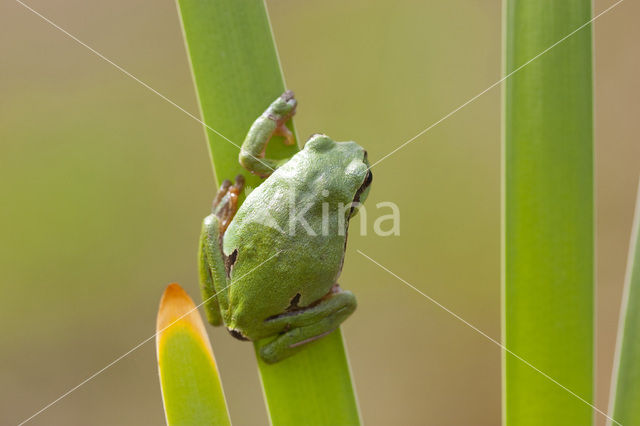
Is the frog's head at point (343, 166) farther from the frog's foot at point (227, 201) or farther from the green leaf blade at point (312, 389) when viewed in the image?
the green leaf blade at point (312, 389)

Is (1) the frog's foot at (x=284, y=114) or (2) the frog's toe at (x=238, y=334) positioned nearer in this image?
(1) the frog's foot at (x=284, y=114)

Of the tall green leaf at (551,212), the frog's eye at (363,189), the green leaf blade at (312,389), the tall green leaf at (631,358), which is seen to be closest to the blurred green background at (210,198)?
the frog's eye at (363,189)

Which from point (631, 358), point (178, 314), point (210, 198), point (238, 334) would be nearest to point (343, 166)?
point (238, 334)

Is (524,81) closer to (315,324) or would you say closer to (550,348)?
(550,348)

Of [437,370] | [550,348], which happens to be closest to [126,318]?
[437,370]

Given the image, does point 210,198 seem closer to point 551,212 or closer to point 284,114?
point 284,114

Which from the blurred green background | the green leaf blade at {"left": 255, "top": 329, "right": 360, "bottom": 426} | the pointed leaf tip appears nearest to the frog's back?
the green leaf blade at {"left": 255, "top": 329, "right": 360, "bottom": 426}
